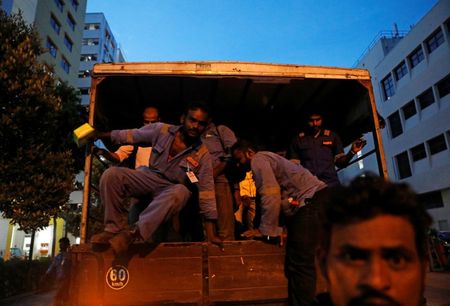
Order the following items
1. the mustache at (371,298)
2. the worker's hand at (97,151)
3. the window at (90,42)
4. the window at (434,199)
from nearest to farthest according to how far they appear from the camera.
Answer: the mustache at (371,298), the worker's hand at (97,151), the window at (434,199), the window at (90,42)

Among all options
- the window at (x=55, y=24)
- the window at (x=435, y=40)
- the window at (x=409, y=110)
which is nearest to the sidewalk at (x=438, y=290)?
the window at (x=409, y=110)

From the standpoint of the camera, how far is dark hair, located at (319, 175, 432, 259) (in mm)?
1152

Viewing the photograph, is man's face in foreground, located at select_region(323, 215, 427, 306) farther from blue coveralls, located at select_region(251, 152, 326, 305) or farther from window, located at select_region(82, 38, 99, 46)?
window, located at select_region(82, 38, 99, 46)

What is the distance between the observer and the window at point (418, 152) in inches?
1028

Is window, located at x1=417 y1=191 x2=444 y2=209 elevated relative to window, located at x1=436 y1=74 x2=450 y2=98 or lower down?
lower down

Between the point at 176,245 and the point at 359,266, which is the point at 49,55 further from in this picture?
the point at 359,266

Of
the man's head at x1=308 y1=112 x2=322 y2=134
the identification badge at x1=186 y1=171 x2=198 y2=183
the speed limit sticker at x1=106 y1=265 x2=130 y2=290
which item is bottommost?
the speed limit sticker at x1=106 y1=265 x2=130 y2=290

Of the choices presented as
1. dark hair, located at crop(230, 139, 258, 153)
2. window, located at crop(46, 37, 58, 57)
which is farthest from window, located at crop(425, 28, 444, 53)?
window, located at crop(46, 37, 58, 57)

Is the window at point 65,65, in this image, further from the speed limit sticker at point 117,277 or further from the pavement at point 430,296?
the speed limit sticker at point 117,277

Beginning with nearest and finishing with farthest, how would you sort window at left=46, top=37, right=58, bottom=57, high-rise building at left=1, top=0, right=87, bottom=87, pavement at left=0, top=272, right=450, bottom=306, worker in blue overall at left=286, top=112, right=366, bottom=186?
worker in blue overall at left=286, top=112, right=366, bottom=186, pavement at left=0, top=272, right=450, bottom=306, high-rise building at left=1, top=0, right=87, bottom=87, window at left=46, top=37, right=58, bottom=57

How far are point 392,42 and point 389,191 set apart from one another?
118 ft

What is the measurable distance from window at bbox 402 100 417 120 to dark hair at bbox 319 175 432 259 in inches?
1171

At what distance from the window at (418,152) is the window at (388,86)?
5700 millimetres

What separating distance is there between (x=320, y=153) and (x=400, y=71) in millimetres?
28729
